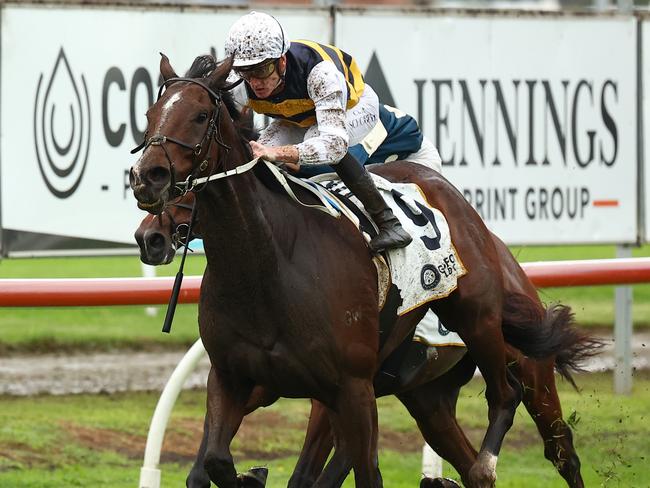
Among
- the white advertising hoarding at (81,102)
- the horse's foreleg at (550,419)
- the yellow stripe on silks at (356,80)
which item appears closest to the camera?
the yellow stripe on silks at (356,80)

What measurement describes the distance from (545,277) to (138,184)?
2821 mm

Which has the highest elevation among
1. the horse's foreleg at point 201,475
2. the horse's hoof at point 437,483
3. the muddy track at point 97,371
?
the horse's foreleg at point 201,475

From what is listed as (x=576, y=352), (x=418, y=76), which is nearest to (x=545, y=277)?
(x=576, y=352)

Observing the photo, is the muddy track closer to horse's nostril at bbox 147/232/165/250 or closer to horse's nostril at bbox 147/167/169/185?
horse's nostril at bbox 147/232/165/250

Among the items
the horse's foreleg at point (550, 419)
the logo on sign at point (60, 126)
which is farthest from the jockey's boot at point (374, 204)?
the logo on sign at point (60, 126)

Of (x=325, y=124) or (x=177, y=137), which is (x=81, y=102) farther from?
(x=177, y=137)

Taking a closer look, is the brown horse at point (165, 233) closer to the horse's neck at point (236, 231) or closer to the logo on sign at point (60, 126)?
the horse's neck at point (236, 231)

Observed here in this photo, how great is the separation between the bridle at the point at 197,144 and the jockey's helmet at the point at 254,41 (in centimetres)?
13

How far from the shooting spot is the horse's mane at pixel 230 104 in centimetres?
448

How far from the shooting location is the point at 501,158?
8672mm

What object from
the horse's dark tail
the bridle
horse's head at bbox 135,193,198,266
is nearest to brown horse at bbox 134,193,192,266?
horse's head at bbox 135,193,198,266

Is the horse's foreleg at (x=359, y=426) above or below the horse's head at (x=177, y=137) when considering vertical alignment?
below

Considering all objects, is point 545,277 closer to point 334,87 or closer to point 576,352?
point 576,352

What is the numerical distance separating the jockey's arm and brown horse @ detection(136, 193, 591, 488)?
72cm
